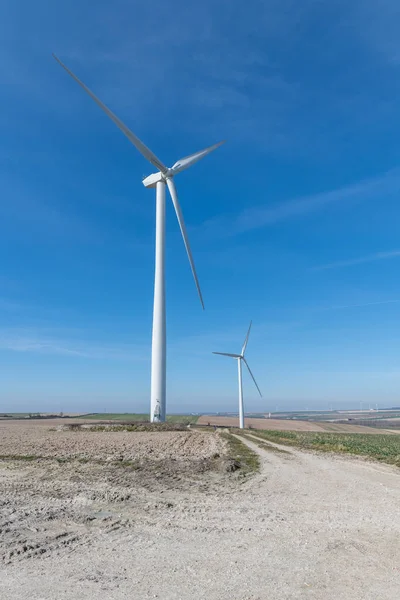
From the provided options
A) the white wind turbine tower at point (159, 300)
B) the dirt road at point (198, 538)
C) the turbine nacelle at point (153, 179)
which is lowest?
the dirt road at point (198, 538)

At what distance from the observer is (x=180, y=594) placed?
21.9ft

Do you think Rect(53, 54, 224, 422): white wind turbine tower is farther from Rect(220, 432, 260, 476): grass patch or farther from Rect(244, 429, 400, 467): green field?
Rect(220, 432, 260, 476): grass patch

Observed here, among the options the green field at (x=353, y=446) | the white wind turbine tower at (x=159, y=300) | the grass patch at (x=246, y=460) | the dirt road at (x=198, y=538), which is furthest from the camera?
the white wind turbine tower at (x=159, y=300)

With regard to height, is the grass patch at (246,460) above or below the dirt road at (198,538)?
above

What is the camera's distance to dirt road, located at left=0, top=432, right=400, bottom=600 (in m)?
6.92

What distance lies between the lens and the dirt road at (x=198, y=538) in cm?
692

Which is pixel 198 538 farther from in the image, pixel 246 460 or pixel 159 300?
pixel 159 300

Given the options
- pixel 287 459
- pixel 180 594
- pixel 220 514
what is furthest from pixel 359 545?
pixel 287 459

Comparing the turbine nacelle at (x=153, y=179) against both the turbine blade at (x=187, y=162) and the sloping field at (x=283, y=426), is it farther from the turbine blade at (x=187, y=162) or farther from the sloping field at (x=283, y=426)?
the sloping field at (x=283, y=426)

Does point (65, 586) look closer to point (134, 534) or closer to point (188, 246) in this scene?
point (134, 534)

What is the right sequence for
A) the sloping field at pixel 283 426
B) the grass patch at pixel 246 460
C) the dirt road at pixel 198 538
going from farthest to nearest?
1. the sloping field at pixel 283 426
2. the grass patch at pixel 246 460
3. the dirt road at pixel 198 538

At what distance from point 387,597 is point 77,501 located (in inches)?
372

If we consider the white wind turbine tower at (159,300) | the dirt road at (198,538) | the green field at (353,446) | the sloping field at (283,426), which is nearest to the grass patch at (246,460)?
the dirt road at (198,538)

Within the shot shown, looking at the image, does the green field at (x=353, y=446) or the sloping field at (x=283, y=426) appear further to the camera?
the sloping field at (x=283, y=426)
